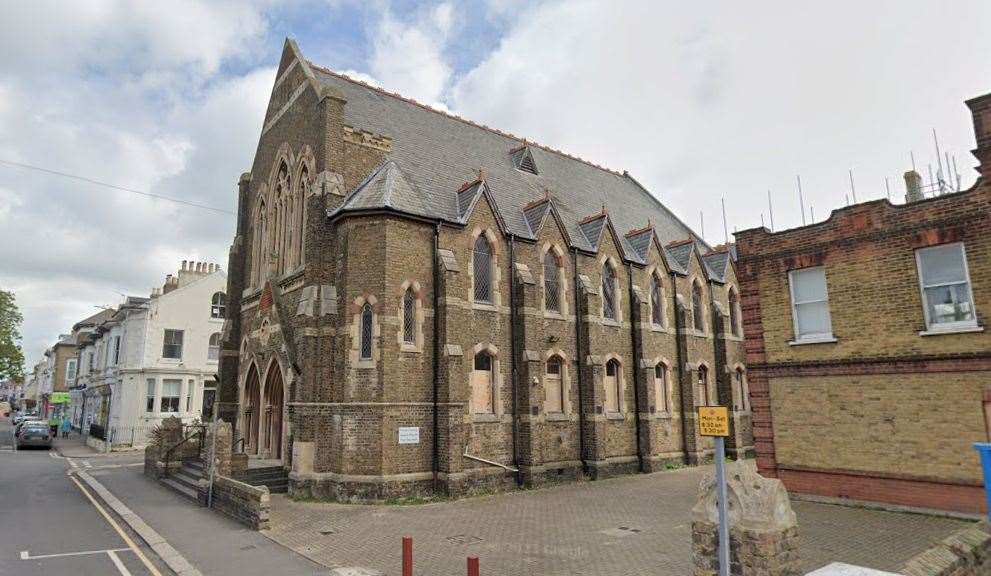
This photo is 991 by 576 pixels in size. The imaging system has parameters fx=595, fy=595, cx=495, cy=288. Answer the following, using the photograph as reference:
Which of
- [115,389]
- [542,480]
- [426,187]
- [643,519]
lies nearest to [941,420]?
[643,519]

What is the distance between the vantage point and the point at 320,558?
10602mm

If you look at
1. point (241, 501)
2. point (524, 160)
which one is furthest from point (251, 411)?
point (524, 160)

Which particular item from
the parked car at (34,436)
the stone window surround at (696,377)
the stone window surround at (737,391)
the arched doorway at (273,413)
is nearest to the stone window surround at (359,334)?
the arched doorway at (273,413)

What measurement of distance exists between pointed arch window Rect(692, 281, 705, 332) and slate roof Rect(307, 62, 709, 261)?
11.0 feet

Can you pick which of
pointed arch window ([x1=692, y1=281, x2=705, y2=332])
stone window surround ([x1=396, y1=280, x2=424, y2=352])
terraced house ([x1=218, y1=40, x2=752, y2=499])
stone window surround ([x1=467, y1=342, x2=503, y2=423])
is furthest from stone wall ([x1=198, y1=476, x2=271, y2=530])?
pointed arch window ([x1=692, y1=281, x2=705, y2=332])

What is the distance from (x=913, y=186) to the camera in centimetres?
2025

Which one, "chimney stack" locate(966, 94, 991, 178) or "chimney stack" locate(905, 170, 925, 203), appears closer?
"chimney stack" locate(966, 94, 991, 178)

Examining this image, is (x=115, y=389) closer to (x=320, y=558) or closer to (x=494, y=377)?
(x=494, y=377)

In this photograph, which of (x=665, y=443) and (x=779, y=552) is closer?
(x=779, y=552)

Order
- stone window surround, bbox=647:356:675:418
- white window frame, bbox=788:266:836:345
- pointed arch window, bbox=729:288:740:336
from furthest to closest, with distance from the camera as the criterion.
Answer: pointed arch window, bbox=729:288:740:336
stone window surround, bbox=647:356:675:418
white window frame, bbox=788:266:836:345

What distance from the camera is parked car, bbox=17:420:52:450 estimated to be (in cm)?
3522

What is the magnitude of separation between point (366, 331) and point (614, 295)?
10.9 metres

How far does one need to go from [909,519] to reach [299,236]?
60.6ft

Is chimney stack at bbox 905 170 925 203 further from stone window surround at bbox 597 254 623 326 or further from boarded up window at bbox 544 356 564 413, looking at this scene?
boarded up window at bbox 544 356 564 413
